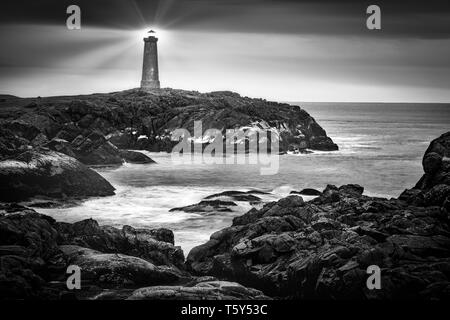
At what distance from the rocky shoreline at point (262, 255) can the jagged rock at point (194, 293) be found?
19 millimetres

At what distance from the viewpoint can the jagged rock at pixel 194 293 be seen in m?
9.37

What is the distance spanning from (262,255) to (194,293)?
353 cm

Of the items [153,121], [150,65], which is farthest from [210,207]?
[150,65]

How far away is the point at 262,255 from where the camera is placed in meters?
12.7

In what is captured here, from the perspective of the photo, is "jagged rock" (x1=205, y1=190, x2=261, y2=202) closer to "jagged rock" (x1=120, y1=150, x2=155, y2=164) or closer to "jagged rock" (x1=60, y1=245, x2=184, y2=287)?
"jagged rock" (x1=60, y1=245, x2=184, y2=287)

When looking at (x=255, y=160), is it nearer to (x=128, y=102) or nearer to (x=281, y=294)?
(x=128, y=102)

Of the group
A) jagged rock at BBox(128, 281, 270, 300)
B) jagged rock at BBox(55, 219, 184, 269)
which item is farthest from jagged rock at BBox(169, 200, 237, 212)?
jagged rock at BBox(128, 281, 270, 300)

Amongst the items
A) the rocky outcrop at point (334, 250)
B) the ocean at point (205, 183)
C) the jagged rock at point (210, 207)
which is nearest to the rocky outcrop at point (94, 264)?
the rocky outcrop at point (334, 250)

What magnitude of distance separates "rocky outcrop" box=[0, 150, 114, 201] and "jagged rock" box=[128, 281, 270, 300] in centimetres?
1349

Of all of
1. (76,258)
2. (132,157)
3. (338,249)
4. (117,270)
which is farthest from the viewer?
(132,157)

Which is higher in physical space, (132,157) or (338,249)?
(132,157)

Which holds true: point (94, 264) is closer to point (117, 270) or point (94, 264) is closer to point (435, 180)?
point (117, 270)
